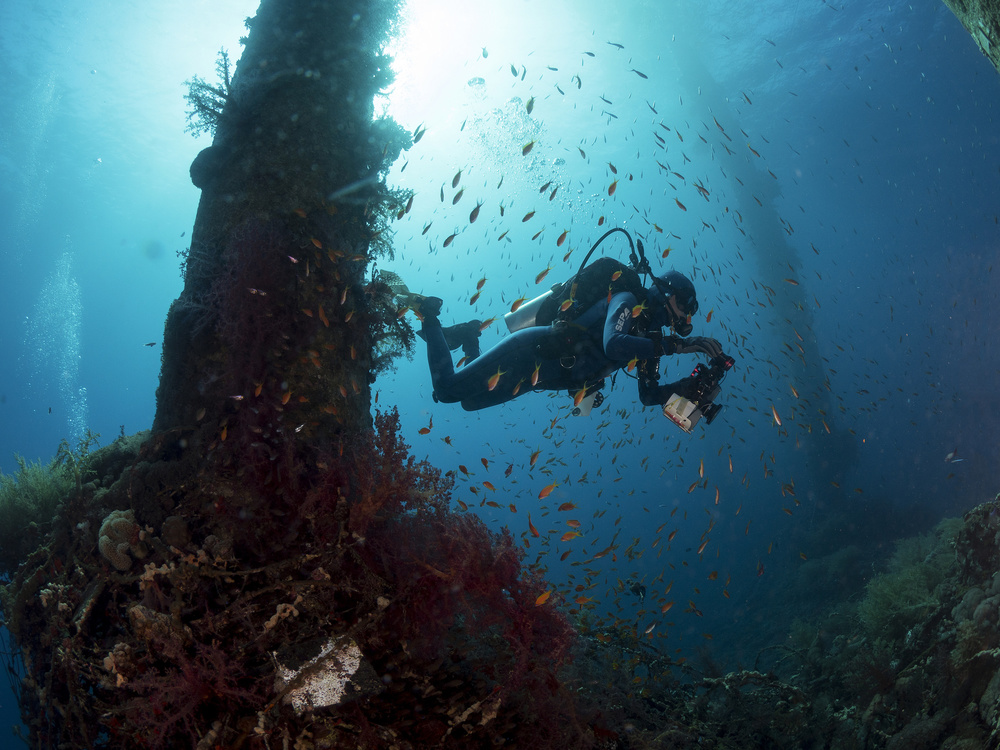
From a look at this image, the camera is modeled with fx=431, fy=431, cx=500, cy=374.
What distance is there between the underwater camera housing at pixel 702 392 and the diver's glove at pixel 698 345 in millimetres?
86

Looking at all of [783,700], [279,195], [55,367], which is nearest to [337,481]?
[279,195]

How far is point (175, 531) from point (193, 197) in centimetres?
4841

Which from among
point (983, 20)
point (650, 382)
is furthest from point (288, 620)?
point (983, 20)

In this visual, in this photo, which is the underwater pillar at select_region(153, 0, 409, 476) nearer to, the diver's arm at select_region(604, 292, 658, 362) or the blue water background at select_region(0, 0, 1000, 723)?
the blue water background at select_region(0, 0, 1000, 723)

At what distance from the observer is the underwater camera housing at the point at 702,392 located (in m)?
4.55

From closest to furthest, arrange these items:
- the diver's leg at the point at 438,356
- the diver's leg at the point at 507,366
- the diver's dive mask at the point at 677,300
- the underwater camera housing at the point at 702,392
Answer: the underwater camera housing at the point at 702,392, the diver's dive mask at the point at 677,300, the diver's leg at the point at 507,366, the diver's leg at the point at 438,356

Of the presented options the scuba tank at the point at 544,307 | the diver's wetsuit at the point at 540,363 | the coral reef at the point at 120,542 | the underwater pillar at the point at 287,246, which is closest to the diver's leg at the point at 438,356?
the diver's wetsuit at the point at 540,363

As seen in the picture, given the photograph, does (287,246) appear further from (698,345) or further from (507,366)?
(698,345)

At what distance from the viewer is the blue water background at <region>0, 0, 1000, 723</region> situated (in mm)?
18719

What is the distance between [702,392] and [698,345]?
56 cm

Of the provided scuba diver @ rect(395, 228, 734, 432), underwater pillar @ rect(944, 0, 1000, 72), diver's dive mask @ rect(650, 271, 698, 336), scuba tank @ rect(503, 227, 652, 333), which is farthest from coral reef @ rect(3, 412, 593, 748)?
underwater pillar @ rect(944, 0, 1000, 72)

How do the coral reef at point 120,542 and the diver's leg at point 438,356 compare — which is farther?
the diver's leg at point 438,356

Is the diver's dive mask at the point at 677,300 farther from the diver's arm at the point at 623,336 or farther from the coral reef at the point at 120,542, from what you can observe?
the coral reef at the point at 120,542

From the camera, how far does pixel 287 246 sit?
12.6 ft
